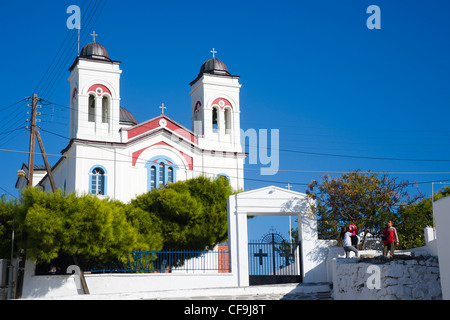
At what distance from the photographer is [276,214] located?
23.5 meters

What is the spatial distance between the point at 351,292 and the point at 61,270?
1169cm

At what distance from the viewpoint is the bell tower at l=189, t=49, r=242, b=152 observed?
4250cm

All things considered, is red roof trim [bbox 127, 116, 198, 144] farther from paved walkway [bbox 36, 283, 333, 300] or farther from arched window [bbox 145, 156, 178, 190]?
paved walkway [bbox 36, 283, 333, 300]

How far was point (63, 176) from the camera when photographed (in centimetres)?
4009

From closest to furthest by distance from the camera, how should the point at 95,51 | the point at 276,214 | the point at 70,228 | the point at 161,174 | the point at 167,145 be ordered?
the point at 70,228 < the point at 276,214 < the point at 161,174 < the point at 167,145 < the point at 95,51

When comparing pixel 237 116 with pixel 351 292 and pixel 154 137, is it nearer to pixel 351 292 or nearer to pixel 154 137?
pixel 154 137

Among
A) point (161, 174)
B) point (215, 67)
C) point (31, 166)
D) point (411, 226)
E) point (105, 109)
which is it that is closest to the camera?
point (411, 226)

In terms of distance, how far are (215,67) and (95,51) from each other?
878cm

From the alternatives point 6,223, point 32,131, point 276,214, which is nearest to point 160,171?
point 32,131

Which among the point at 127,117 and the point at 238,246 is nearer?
the point at 238,246

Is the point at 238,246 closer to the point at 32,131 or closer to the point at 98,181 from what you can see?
the point at 32,131

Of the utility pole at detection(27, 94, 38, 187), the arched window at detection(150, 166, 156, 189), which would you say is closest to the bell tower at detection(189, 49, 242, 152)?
the arched window at detection(150, 166, 156, 189)
